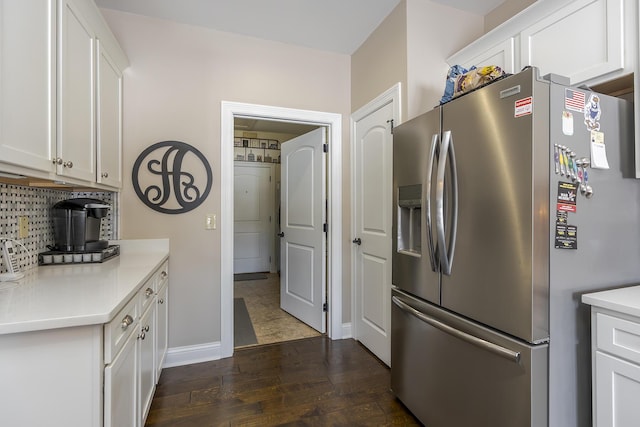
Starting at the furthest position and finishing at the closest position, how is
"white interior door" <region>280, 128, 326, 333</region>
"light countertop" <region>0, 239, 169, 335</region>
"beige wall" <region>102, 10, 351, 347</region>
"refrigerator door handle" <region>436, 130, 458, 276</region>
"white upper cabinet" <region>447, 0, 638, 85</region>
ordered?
"white interior door" <region>280, 128, 326, 333</region>, "beige wall" <region>102, 10, 351, 347</region>, "refrigerator door handle" <region>436, 130, 458, 276</region>, "white upper cabinet" <region>447, 0, 638, 85</region>, "light countertop" <region>0, 239, 169, 335</region>

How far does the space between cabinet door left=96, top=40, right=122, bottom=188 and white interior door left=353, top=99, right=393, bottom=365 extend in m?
1.84

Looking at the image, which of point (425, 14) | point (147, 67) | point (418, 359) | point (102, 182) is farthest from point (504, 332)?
point (147, 67)

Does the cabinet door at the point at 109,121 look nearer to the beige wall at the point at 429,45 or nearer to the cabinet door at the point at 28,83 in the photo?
the cabinet door at the point at 28,83

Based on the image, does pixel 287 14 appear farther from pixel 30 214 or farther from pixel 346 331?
pixel 346 331

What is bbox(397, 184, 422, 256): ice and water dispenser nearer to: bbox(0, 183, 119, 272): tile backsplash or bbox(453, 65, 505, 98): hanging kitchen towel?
bbox(453, 65, 505, 98): hanging kitchen towel

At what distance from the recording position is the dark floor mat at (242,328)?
9.23 ft

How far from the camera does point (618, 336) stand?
1.11 m

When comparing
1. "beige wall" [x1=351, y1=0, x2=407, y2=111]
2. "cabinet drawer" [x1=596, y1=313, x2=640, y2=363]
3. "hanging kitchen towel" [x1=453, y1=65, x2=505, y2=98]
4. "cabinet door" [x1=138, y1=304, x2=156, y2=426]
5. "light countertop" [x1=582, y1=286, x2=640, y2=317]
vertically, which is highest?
"beige wall" [x1=351, y1=0, x2=407, y2=111]

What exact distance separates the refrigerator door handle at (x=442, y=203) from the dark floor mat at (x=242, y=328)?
2000mm

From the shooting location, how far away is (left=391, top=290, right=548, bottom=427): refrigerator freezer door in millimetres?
1158


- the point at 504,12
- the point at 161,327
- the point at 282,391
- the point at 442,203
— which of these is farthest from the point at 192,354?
the point at 504,12

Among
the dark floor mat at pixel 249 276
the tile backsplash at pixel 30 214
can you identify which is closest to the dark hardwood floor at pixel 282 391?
the tile backsplash at pixel 30 214

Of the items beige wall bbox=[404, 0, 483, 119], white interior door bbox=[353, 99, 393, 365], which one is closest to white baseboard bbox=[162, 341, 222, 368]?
white interior door bbox=[353, 99, 393, 365]

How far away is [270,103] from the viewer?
105 inches
